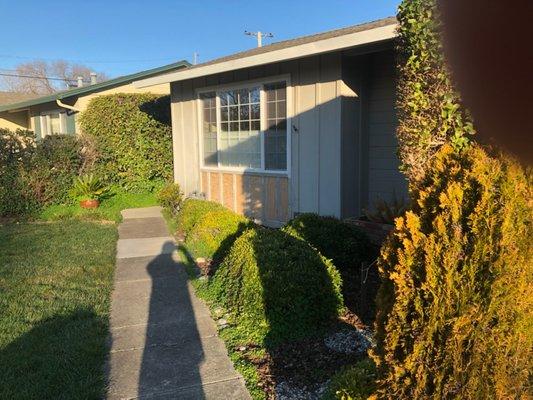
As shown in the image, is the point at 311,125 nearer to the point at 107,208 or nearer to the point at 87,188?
the point at 107,208

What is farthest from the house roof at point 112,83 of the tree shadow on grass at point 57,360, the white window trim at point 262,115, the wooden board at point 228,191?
the tree shadow on grass at point 57,360

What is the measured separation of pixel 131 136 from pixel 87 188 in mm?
2173

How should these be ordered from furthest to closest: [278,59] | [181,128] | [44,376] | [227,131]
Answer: [181,128] → [227,131] → [278,59] → [44,376]

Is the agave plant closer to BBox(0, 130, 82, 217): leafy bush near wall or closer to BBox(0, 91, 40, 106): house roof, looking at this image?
BBox(0, 130, 82, 217): leafy bush near wall

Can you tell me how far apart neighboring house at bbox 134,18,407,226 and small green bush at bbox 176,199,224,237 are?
1.01 m

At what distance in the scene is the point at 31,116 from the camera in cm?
1941

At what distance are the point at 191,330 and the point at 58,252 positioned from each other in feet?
12.4

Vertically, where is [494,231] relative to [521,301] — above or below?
above

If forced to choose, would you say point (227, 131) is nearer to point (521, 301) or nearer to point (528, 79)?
point (521, 301)

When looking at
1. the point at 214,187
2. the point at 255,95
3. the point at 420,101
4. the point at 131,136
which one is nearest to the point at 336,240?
the point at 420,101

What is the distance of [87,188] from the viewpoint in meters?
11.1

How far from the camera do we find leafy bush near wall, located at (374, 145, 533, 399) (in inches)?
73.6

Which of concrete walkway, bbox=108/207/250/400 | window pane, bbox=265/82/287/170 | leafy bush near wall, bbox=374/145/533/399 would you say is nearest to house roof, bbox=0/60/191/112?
window pane, bbox=265/82/287/170

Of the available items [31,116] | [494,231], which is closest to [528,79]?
[494,231]
